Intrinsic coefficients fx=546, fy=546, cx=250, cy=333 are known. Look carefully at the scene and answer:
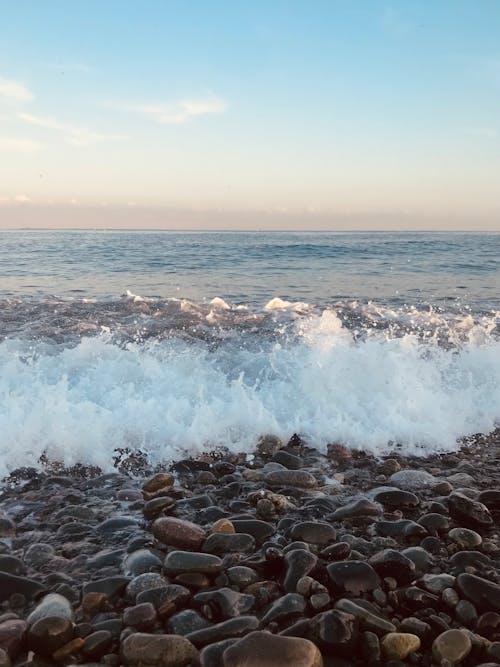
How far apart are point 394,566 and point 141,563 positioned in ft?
4.91

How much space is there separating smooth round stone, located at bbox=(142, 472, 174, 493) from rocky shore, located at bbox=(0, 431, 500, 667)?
21 mm

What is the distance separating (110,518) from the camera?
3.87 meters

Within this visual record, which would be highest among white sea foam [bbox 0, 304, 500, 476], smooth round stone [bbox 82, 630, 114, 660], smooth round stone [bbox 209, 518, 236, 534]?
white sea foam [bbox 0, 304, 500, 476]

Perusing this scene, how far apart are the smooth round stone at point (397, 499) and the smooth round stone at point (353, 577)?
1.02 metres

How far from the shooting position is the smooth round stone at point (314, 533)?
11.7 ft

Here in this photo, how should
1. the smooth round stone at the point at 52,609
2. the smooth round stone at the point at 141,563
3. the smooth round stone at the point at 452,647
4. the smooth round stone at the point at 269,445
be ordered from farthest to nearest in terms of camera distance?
the smooth round stone at the point at 269,445 < the smooth round stone at the point at 141,563 < the smooth round stone at the point at 52,609 < the smooth round stone at the point at 452,647

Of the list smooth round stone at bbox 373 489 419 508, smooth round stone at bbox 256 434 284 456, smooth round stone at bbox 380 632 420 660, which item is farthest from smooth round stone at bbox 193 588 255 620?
smooth round stone at bbox 256 434 284 456

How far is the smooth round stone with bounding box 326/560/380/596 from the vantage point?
3049mm

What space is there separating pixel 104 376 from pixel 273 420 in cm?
206

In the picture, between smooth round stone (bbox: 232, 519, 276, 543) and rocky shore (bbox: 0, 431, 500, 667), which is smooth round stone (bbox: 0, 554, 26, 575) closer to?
rocky shore (bbox: 0, 431, 500, 667)

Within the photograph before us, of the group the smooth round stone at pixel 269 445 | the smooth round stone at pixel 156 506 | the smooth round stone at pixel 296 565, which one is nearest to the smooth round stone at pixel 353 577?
the smooth round stone at pixel 296 565

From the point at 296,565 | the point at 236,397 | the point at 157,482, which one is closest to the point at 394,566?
the point at 296,565

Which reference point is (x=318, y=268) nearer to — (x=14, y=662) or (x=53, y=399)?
(x=53, y=399)

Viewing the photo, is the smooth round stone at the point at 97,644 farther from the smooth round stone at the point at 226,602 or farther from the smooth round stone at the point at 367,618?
the smooth round stone at the point at 367,618
